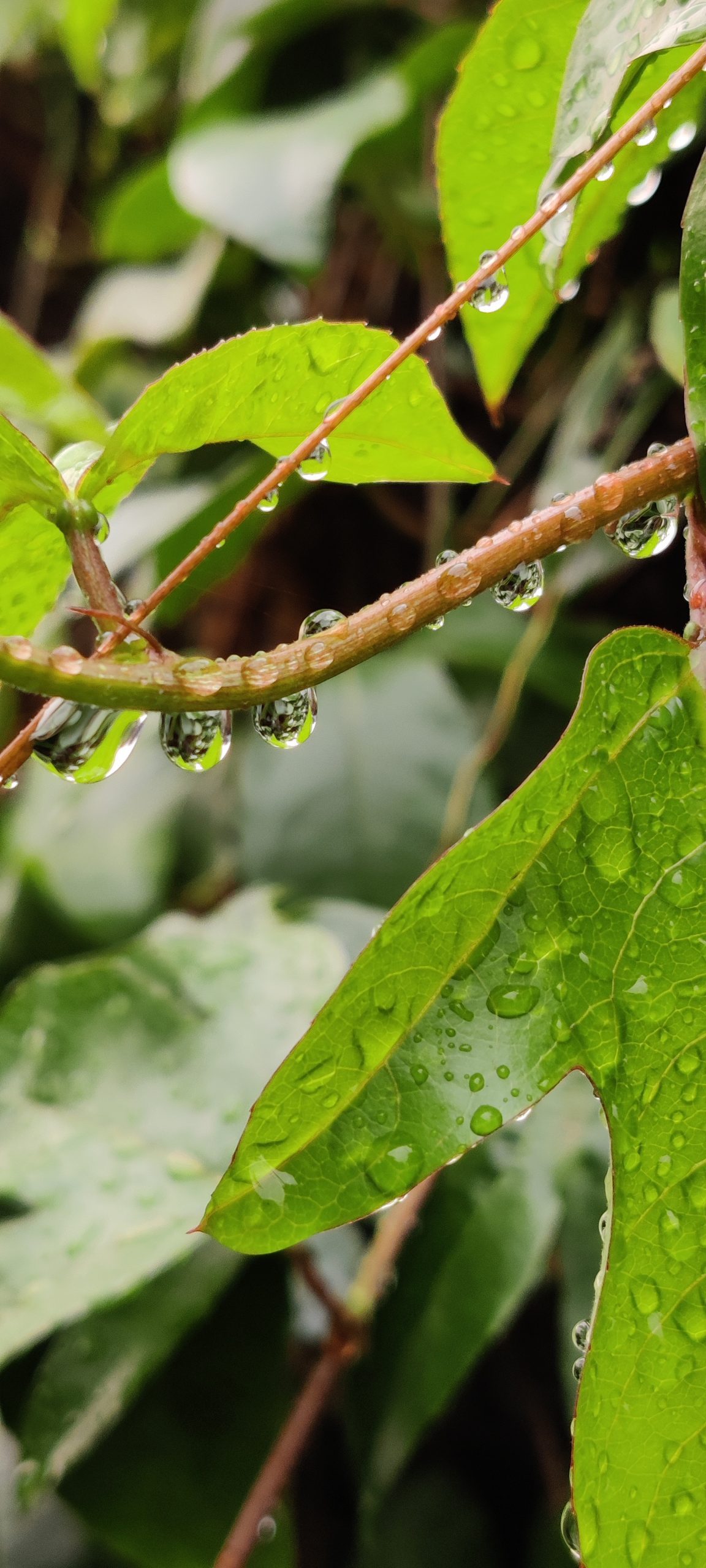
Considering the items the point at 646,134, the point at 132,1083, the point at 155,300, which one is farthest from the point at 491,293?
the point at 155,300

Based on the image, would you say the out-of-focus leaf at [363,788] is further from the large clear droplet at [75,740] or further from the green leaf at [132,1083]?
the large clear droplet at [75,740]

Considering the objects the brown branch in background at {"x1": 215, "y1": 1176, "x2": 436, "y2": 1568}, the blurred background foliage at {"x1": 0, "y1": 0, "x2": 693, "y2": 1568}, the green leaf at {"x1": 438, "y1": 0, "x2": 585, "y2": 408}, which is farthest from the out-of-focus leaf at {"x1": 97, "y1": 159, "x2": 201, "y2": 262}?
the brown branch in background at {"x1": 215, "y1": 1176, "x2": 436, "y2": 1568}

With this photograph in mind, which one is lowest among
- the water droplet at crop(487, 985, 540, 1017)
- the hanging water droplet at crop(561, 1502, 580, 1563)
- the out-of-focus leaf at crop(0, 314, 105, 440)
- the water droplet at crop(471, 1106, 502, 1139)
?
the hanging water droplet at crop(561, 1502, 580, 1563)

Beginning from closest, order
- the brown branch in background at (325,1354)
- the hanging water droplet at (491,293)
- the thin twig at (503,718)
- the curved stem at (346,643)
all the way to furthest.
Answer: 1. the curved stem at (346,643)
2. the hanging water droplet at (491,293)
3. the brown branch in background at (325,1354)
4. the thin twig at (503,718)

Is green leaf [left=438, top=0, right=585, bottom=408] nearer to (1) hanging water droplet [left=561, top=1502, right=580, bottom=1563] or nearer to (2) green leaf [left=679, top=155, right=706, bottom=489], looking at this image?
(2) green leaf [left=679, top=155, right=706, bottom=489]

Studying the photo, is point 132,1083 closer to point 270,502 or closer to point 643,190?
point 270,502

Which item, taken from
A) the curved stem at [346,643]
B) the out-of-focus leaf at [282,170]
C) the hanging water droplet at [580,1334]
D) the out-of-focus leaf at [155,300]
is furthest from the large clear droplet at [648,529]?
the out-of-focus leaf at [155,300]
